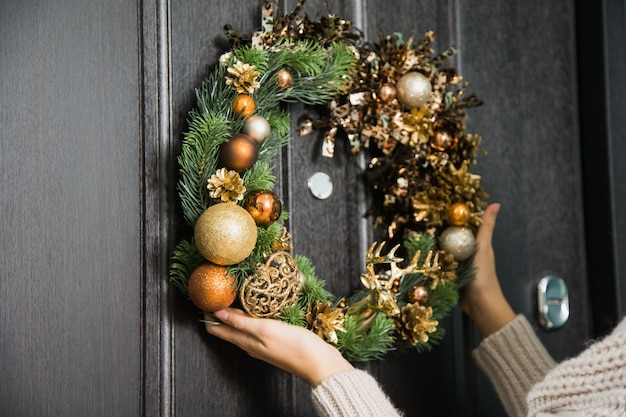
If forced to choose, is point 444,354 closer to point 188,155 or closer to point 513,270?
point 513,270

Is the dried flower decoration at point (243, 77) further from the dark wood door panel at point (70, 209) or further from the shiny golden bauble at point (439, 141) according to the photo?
the shiny golden bauble at point (439, 141)

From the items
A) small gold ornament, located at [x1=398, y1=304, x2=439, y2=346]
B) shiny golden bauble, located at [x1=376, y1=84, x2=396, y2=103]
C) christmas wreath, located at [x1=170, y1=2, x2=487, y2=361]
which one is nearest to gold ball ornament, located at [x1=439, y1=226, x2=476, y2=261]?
christmas wreath, located at [x1=170, y1=2, x2=487, y2=361]

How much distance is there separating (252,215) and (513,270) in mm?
615

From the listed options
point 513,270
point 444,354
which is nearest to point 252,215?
point 444,354

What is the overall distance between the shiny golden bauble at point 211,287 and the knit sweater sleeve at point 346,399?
16cm

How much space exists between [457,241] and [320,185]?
9.0 inches

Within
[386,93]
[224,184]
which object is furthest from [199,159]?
[386,93]

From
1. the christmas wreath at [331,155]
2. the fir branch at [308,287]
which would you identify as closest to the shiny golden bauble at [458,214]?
the christmas wreath at [331,155]

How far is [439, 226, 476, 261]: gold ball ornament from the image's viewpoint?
1.03 m

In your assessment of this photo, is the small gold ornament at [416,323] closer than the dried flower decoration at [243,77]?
No

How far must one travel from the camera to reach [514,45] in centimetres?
127

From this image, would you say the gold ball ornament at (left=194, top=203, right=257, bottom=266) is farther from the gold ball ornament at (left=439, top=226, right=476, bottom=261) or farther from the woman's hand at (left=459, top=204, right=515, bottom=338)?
the woman's hand at (left=459, top=204, right=515, bottom=338)

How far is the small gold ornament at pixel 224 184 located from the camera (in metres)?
0.79

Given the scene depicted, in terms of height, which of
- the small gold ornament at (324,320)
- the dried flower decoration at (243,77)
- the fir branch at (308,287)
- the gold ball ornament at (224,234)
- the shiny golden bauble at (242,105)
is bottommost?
the small gold ornament at (324,320)
